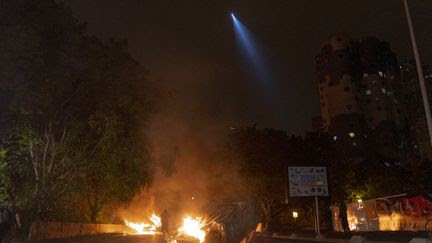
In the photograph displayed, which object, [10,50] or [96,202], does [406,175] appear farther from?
[10,50]

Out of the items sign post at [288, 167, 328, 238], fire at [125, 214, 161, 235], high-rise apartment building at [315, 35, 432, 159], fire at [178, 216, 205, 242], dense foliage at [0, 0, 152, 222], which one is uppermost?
high-rise apartment building at [315, 35, 432, 159]

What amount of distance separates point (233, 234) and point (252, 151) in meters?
28.7

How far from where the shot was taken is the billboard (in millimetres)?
23891

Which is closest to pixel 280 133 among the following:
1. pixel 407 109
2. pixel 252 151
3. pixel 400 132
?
pixel 252 151

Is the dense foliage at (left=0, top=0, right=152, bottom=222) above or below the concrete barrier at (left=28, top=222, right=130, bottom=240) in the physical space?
above

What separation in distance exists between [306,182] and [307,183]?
0.28 ft

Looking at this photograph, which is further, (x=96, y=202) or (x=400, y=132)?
(x=400, y=132)

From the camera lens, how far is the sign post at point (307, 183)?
2388 cm

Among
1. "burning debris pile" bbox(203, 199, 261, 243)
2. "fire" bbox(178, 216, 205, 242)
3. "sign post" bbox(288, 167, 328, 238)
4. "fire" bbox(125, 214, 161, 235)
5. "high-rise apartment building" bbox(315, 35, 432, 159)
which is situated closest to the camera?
"burning debris pile" bbox(203, 199, 261, 243)

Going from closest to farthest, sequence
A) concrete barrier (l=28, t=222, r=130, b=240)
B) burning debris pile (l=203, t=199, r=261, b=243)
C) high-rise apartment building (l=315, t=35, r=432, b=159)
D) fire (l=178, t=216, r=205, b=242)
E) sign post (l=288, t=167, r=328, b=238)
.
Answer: burning debris pile (l=203, t=199, r=261, b=243) → fire (l=178, t=216, r=205, b=242) → concrete barrier (l=28, t=222, r=130, b=240) → sign post (l=288, t=167, r=328, b=238) → high-rise apartment building (l=315, t=35, r=432, b=159)

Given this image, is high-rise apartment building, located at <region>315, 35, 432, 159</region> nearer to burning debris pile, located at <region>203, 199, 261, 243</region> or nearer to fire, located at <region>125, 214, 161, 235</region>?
fire, located at <region>125, 214, 161, 235</region>

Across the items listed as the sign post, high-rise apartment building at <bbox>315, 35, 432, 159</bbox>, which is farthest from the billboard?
high-rise apartment building at <bbox>315, 35, 432, 159</bbox>

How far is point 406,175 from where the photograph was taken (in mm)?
66312

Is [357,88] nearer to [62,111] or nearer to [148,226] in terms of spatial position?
[148,226]
